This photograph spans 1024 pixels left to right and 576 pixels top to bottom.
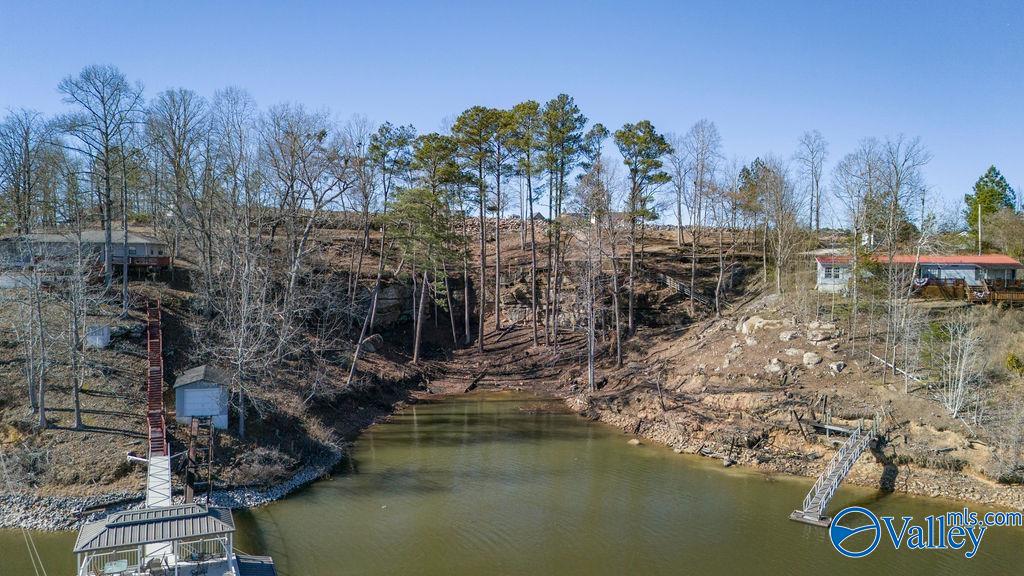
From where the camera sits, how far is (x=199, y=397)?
67.6 ft

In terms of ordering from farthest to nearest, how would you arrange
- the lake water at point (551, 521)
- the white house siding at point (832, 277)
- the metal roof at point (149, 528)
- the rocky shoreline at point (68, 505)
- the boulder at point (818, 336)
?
1. the white house siding at point (832, 277)
2. the boulder at point (818, 336)
3. the rocky shoreline at point (68, 505)
4. the lake water at point (551, 521)
5. the metal roof at point (149, 528)

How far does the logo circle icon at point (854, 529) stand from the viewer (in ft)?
54.4

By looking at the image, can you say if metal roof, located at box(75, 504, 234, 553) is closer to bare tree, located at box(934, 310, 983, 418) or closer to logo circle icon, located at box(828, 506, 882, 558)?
logo circle icon, located at box(828, 506, 882, 558)

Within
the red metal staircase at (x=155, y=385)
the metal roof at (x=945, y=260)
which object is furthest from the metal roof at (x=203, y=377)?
the metal roof at (x=945, y=260)

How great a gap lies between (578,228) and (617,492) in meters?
18.3

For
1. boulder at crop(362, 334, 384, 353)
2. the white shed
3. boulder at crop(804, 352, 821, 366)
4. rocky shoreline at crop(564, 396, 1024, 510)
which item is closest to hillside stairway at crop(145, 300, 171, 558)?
the white shed

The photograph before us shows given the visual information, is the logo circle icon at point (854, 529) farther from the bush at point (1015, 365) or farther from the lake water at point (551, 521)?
the bush at point (1015, 365)

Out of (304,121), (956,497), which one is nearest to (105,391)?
(304,121)

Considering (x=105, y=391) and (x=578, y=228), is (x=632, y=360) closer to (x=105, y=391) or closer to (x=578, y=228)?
(x=578, y=228)

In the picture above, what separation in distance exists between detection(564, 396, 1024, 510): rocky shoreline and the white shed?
56.0ft

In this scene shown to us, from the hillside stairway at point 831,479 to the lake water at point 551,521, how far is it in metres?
0.39

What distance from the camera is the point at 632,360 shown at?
35.3 m

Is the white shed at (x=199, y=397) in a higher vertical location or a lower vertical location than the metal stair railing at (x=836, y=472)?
higher

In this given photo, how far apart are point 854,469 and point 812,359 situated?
6324mm
